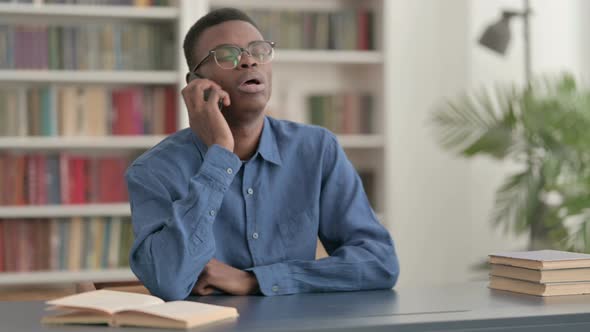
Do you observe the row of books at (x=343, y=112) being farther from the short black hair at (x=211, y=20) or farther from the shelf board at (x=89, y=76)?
the short black hair at (x=211, y=20)

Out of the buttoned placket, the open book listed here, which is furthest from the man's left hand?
the open book

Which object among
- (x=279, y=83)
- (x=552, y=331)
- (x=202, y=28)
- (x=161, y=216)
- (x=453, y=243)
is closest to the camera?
(x=552, y=331)

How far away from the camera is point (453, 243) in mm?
4785

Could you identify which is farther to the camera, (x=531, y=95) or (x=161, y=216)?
(x=531, y=95)

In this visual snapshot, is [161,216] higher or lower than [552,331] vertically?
higher

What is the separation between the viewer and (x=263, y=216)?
2139 mm

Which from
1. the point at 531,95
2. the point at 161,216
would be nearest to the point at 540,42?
the point at 531,95

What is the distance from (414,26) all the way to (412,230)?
3.47 feet

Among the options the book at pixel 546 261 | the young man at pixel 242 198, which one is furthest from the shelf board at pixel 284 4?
the book at pixel 546 261

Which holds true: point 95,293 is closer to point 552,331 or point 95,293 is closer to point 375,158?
point 552,331

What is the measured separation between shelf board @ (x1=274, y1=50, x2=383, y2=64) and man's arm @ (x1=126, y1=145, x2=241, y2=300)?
2.39 metres

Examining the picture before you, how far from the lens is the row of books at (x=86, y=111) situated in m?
4.06

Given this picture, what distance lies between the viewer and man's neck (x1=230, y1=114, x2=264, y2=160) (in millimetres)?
2197

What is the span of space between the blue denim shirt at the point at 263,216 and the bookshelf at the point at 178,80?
1957 mm
